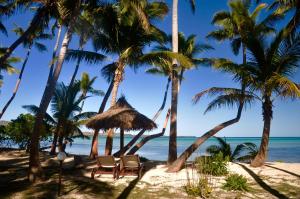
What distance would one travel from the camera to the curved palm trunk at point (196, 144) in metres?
10.3

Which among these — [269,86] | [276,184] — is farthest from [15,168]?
[269,86]

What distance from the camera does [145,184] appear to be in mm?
8383

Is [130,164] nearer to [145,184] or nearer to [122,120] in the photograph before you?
[145,184]

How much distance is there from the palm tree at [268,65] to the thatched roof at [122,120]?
428 centimetres

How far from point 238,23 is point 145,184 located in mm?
8305

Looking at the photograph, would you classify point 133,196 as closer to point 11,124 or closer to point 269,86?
point 269,86

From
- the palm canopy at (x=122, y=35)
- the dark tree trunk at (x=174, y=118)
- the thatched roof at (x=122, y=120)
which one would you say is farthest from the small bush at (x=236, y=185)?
the palm canopy at (x=122, y=35)

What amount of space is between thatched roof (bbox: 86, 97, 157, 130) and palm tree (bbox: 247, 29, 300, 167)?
428cm

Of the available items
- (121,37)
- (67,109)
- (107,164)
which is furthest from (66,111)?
(107,164)

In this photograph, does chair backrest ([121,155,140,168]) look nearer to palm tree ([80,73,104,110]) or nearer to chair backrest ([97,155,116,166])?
chair backrest ([97,155,116,166])

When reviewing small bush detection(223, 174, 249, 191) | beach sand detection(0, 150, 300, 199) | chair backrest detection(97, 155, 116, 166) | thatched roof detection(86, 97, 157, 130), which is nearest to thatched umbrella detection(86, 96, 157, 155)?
thatched roof detection(86, 97, 157, 130)

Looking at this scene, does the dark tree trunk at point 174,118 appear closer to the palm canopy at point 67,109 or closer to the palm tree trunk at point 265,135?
the palm tree trunk at point 265,135

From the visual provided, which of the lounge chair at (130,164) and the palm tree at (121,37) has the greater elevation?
the palm tree at (121,37)

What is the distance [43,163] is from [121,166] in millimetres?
4044
